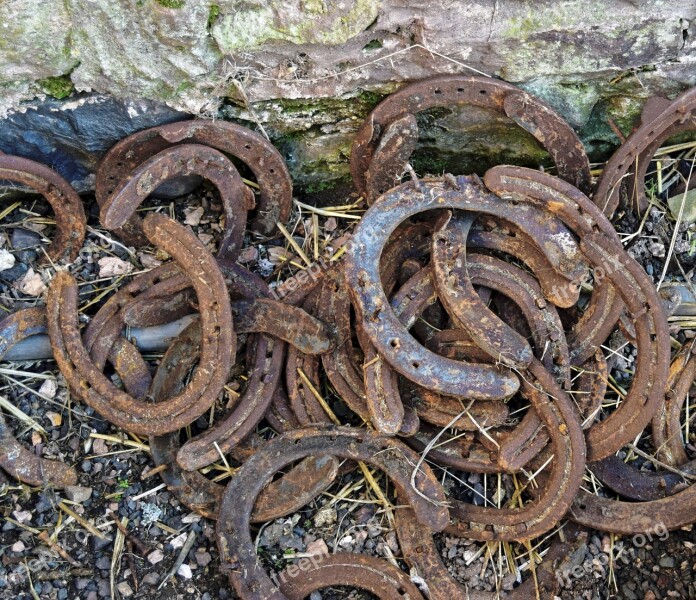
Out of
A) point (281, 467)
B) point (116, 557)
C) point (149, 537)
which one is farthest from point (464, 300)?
point (116, 557)

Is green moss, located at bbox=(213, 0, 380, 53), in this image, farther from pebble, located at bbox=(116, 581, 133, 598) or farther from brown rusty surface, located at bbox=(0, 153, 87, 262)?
pebble, located at bbox=(116, 581, 133, 598)

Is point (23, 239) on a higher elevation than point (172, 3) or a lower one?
lower

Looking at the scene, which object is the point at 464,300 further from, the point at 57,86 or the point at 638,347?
the point at 57,86

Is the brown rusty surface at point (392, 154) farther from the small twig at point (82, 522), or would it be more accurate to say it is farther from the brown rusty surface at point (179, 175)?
the small twig at point (82, 522)

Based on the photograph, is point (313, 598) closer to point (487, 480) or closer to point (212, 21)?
point (487, 480)

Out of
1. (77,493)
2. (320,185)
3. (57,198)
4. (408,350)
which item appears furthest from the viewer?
(320,185)

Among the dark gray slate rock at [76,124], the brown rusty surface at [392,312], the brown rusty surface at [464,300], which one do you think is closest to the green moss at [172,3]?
the dark gray slate rock at [76,124]
